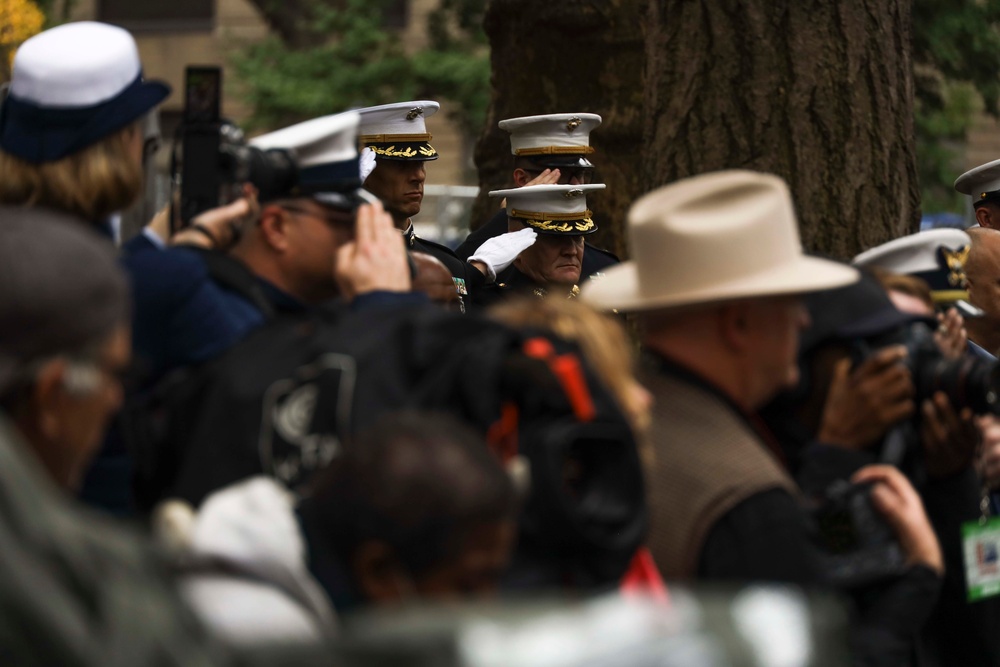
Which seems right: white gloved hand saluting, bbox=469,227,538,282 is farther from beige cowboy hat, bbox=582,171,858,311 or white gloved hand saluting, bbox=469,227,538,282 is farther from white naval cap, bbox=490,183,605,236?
beige cowboy hat, bbox=582,171,858,311

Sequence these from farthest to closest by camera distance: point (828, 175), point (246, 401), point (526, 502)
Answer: point (828, 175)
point (246, 401)
point (526, 502)

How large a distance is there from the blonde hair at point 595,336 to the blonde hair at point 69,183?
3.09ft

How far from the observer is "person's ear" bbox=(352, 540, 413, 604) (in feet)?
6.46

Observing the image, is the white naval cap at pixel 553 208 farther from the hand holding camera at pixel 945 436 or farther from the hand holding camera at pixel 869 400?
the hand holding camera at pixel 869 400

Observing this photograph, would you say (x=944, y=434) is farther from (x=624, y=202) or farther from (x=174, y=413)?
(x=624, y=202)

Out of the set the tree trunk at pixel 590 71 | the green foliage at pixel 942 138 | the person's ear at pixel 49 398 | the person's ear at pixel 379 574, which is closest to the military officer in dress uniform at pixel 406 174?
the tree trunk at pixel 590 71

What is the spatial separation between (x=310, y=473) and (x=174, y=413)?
14.4 inches

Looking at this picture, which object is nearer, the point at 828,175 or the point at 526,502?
the point at 526,502

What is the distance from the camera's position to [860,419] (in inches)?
119

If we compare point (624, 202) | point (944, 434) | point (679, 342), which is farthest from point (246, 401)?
point (624, 202)

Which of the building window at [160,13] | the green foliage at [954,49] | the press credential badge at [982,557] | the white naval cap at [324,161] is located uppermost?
the white naval cap at [324,161]

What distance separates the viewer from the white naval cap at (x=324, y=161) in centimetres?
308

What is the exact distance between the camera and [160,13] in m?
26.8

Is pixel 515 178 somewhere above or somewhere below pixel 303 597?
below
